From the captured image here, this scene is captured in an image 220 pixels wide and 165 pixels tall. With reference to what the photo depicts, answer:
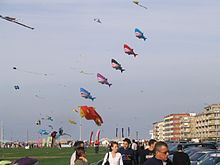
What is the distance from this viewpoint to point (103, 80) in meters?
45.4

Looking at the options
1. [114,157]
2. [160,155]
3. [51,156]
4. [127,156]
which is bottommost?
[160,155]

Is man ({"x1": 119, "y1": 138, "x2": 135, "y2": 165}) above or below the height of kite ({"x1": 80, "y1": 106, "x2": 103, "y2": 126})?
below

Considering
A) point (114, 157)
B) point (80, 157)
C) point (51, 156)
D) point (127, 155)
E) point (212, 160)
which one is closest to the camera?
Answer: point (80, 157)

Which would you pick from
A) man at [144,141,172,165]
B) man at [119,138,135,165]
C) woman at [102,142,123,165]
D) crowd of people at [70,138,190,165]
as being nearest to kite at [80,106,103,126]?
man at [119,138,135,165]

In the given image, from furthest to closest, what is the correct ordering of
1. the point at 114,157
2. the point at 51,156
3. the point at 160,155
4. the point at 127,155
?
the point at 51,156 → the point at 127,155 → the point at 114,157 → the point at 160,155

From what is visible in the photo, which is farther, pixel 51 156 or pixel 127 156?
pixel 51 156

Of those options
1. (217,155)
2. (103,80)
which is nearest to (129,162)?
(217,155)

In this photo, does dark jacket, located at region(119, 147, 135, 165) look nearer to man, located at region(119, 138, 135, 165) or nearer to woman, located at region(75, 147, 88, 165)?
man, located at region(119, 138, 135, 165)

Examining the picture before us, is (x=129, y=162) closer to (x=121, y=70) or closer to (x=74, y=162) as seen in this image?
(x=74, y=162)

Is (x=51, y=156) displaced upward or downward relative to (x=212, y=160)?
upward

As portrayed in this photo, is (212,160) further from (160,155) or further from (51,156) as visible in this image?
(51,156)

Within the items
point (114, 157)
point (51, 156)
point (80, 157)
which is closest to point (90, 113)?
point (51, 156)

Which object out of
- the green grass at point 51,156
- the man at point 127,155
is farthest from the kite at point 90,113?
the man at point 127,155

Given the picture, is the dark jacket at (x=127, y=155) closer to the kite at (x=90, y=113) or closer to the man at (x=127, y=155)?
the man at (x=127, y=155)
